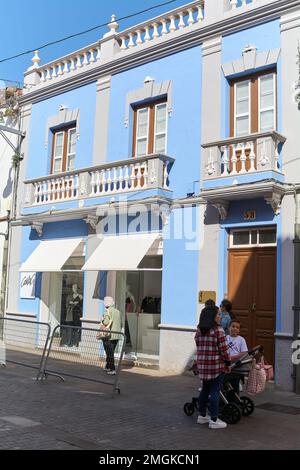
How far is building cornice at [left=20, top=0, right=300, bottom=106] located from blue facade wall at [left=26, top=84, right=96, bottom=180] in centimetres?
25

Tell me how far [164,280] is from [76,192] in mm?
3691

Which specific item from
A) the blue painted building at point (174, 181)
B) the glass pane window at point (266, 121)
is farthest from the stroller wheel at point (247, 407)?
the glass pane window at point (266, 121)

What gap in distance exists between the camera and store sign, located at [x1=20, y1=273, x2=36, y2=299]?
1617 centimetres

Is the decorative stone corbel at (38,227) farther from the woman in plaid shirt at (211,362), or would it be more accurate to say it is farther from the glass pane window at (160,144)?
the woman in plaid shirt at (211,362)

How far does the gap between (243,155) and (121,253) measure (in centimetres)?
390

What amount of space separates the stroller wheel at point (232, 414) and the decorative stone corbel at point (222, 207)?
16.5 ft

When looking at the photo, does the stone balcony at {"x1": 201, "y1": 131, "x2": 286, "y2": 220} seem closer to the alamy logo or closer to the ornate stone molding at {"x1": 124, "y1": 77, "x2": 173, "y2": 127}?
the ornate stone molding at {"x1": 124, "y1": 77, "x2": 173, "y2": 127}

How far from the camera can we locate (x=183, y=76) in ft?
43.1

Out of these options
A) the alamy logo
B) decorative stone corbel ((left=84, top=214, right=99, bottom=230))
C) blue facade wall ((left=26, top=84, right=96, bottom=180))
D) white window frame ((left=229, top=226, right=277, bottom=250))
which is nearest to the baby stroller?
the alamy logo

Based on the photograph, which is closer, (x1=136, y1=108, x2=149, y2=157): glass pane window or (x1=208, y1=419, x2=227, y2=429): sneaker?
(x1=208, y1=419, x2=227, y2=429): sneaker

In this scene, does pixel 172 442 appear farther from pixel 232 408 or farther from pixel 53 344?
pixel 53 344

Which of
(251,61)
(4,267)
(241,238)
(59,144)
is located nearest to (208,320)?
(241,238)

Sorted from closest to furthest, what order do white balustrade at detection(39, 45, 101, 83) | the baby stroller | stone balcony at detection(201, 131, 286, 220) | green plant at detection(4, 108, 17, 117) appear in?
the baby stroller < stone balcony at detection(201, 131, 286, 220) < white balustrade at detection(39, 45, 101, 83) < green plant at detection(4, 108, 17, 117)
